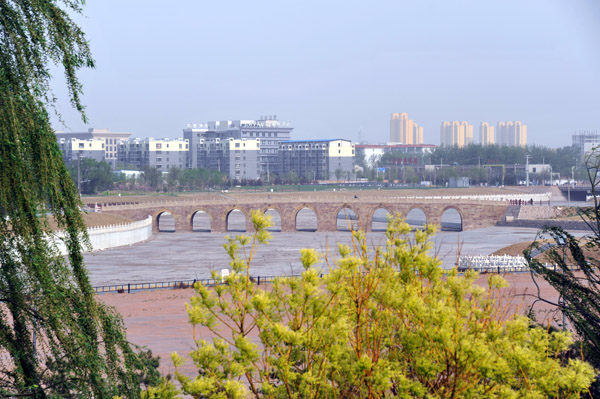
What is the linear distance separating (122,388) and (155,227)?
91.9 meters

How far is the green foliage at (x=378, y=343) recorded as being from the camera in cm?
1121

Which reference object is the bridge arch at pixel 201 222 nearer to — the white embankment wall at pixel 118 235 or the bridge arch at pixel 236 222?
the bridge arch at pixel 236 222

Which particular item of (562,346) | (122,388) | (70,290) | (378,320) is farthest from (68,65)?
(562,346)

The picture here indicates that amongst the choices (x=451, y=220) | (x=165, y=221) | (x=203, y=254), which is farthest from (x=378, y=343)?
(x=451, y=220)

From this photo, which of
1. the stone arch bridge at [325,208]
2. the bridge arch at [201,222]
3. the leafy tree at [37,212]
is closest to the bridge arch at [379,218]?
the stone arch bridge at [325,208]

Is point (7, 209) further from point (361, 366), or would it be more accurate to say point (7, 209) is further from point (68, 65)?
point (361, 366)

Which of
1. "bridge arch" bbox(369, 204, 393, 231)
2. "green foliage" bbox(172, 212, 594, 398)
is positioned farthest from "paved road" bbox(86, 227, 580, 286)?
"green foliage" bbox(172, 212, 594, 398)

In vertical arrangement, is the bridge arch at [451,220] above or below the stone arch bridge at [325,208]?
below

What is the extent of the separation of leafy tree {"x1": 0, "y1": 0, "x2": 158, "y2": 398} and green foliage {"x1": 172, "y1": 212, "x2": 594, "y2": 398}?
64.6 inches

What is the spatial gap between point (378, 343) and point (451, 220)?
123m

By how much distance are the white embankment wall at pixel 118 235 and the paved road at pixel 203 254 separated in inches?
43.6

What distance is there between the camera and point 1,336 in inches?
456

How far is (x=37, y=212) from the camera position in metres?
11.6

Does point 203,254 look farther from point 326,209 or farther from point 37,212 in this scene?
point 37,212
